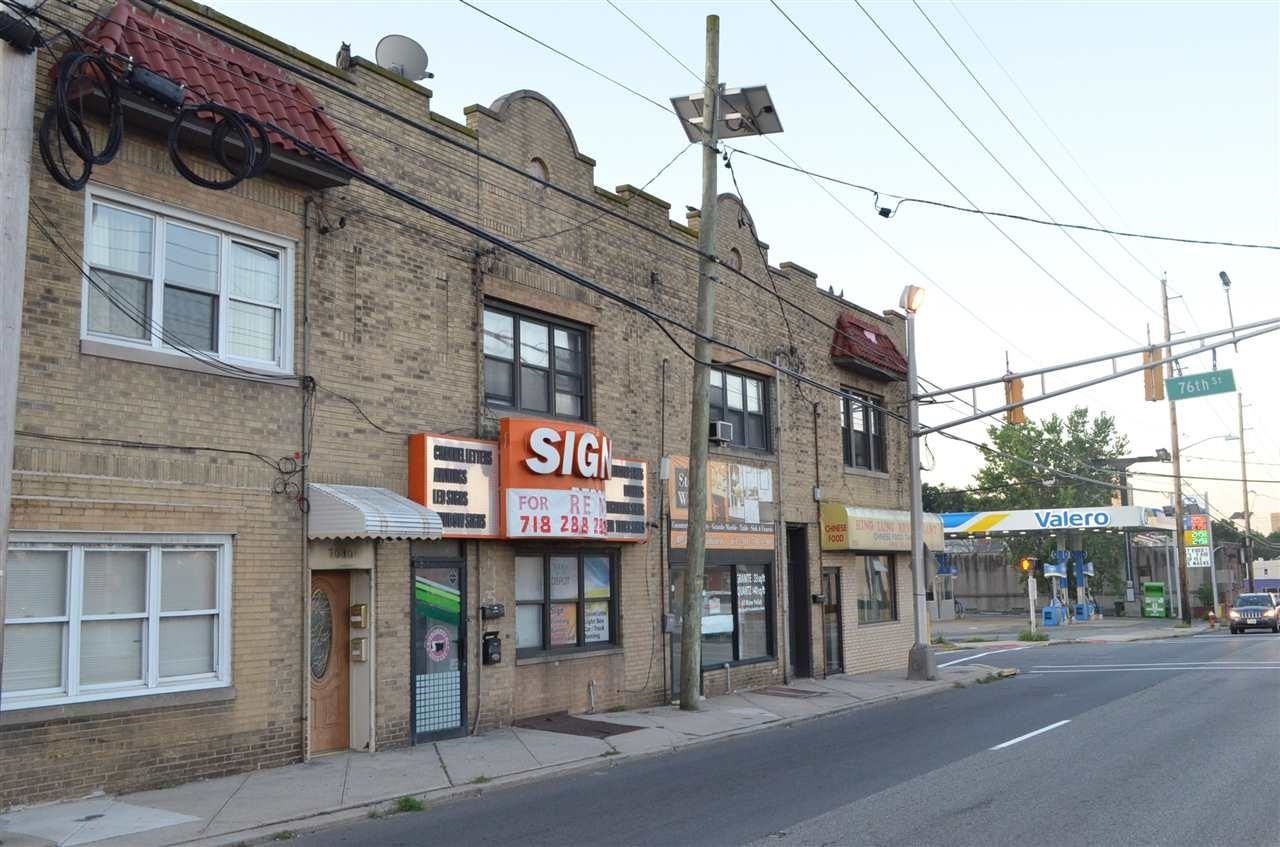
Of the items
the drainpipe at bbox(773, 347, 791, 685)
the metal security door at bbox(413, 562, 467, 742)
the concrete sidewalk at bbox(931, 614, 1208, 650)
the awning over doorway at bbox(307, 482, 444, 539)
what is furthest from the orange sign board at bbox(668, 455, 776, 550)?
the concrete sidewalk at bbox(931, 614, 1208, 650)

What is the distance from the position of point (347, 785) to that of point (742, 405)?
11.8 meters

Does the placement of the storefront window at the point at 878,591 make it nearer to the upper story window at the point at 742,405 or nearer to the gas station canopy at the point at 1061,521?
the upper story window at the point at 742,405

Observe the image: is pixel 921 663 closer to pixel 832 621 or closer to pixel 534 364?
pixel 832 621

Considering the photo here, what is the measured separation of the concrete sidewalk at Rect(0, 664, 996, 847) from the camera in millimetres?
9070

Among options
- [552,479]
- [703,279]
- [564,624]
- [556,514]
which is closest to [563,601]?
[564,624]

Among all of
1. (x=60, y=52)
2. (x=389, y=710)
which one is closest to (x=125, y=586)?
(x=389, y=710)

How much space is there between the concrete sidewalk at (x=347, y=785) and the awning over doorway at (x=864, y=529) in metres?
5.93

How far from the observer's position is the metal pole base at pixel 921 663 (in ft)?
73.6

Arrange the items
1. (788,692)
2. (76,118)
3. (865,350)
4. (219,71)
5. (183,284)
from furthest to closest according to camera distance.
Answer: (865,350) < (788,692) < (219,71) < (183,284) < (76,118)

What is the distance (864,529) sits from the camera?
23250mm

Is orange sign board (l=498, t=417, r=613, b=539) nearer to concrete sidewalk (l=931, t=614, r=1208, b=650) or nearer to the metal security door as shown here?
the metal security door

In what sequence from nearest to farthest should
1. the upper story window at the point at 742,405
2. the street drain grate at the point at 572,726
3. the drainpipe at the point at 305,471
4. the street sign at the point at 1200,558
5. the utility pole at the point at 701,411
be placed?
the drainpipe at the point at 305,471 < the street drain grate at the point at 572,726 < the utility pole at the point at 701,411 < the upper story window at the point at 742,405 < the street sign at the point at 1200,558

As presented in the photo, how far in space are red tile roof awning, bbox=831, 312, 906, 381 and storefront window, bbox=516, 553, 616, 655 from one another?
906 centimetres

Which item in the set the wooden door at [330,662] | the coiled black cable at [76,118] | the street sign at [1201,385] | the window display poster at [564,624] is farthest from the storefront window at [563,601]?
the street sign at [1201,385]
